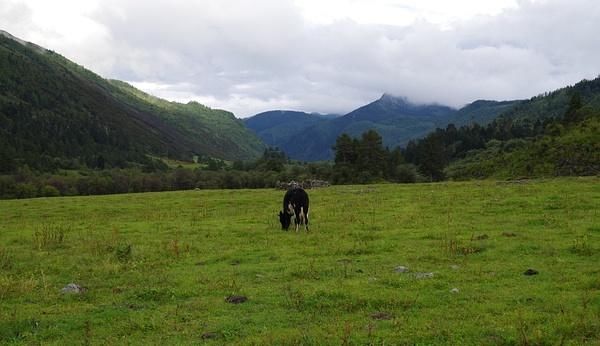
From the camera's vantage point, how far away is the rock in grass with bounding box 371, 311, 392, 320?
12.1 meters

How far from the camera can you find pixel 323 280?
15.7m

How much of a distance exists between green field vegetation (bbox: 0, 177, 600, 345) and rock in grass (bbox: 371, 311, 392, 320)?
36mm

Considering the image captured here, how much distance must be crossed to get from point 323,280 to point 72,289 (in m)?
7.76

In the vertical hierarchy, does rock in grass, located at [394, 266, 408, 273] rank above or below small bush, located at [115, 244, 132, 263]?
below

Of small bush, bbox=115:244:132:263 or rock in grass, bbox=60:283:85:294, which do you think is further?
small bush, bbox=115:244:132:263

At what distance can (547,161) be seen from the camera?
70875 millimetres

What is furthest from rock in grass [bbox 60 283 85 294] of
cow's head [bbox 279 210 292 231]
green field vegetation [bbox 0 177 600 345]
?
cow's head [bbox 279 210 292 231]

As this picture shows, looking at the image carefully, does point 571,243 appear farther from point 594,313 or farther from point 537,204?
point 537,204

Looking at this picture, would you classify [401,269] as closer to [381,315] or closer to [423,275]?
[423,275]

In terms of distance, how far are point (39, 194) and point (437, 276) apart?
379 feet

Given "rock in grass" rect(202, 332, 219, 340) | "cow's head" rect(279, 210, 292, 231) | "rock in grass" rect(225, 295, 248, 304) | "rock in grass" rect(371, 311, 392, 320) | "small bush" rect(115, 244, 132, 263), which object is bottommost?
"rock in grass" rect(202, 332, 219, 340)

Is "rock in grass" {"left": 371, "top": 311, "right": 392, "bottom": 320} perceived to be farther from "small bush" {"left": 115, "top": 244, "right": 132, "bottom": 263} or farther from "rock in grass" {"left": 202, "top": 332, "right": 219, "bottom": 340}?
Answer: "small bush" {"left": 115, "top": 244, "right": 132, "bottom": 263}

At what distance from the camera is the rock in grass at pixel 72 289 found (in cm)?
1526

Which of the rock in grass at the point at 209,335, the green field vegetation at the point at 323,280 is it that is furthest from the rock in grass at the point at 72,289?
the rock in grass at the point at 209,335
